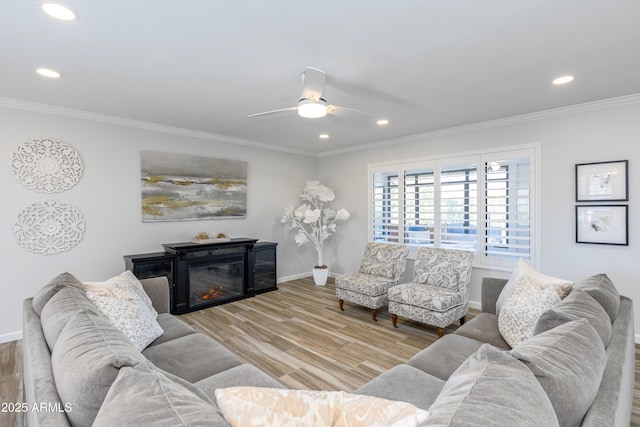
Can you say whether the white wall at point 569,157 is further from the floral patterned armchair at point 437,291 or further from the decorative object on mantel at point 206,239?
the decorative object on mantel at point 206,239

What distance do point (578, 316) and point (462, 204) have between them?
3160 mm

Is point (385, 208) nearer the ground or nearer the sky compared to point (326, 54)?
nearer the ground

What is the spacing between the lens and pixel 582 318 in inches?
55.0

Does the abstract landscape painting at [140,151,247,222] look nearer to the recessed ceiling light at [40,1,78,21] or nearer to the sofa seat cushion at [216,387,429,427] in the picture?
the recessed ceiling light at [40,1,78,21]

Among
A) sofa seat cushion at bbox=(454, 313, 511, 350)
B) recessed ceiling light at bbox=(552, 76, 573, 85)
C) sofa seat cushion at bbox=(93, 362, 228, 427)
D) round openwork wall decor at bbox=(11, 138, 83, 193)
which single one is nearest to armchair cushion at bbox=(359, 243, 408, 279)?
sofa seat cushion at bbox=(454, 313, 511, 350)

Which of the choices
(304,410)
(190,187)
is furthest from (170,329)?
(190,187)

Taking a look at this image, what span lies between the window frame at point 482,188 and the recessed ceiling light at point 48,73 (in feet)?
14.2

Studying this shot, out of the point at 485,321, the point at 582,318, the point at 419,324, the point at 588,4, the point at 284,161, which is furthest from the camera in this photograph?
the point at 284,161

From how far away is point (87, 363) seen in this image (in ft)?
3.23

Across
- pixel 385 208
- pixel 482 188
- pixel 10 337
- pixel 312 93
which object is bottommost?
pixel 10 337

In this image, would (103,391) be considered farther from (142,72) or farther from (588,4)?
(588,4)

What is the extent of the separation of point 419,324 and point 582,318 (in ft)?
8.26

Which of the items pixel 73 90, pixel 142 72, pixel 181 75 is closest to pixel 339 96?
pixel 181 75

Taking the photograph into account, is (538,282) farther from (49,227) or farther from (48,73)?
(49,227)
